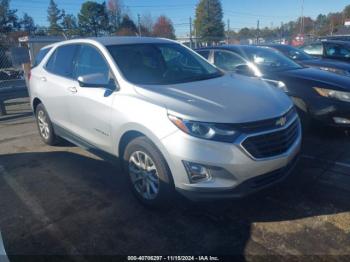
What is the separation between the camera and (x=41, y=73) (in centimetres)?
529

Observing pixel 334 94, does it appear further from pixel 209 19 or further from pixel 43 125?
pixel 209 19

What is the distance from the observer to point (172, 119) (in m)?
2.96

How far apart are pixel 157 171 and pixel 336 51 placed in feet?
32.1

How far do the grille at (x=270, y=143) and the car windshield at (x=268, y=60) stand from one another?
3.02m

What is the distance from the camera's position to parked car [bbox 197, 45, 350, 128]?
5.03 metres

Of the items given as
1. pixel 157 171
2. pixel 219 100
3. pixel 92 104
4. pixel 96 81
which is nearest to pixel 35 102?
pixel 92 104

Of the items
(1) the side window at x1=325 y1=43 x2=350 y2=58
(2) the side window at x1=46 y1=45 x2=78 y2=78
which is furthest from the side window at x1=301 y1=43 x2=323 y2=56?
(2) the side window at x1=46 y1=45 x2=78 y2=78

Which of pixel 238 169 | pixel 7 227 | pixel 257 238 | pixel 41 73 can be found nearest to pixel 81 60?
pixel 41 73

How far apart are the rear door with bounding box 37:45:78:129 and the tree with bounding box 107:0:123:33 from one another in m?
56.0

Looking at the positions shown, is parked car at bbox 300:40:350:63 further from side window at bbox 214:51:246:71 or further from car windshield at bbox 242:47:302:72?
side window at bbox 214:51:246:71

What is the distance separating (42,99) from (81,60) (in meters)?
1.29

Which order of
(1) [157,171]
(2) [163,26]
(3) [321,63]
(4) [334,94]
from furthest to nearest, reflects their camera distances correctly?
(2) [163,26]
(3) [321,63]
(4) [334,94]
(1) [157,171]

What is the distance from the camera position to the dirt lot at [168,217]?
286 centimetres

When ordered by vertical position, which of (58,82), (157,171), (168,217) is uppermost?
(58,82)
